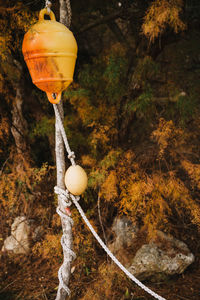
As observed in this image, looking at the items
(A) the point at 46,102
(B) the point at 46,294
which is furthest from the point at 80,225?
(A) the point at 46,102

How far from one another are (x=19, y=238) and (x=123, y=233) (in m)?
1.67

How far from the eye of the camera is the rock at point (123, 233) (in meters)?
3.20

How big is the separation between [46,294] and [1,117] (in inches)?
109

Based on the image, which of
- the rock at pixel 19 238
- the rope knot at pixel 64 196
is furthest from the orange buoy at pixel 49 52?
the rock at pixel 19 238

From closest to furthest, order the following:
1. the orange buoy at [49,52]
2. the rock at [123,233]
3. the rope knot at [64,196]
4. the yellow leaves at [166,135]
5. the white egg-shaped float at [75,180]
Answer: the orange buoy at [49,52] → the white egg-shaped float at [75,180] → the rope knot at [64,196] → the yellow leaves at [166,135] → the rock at [123,233]

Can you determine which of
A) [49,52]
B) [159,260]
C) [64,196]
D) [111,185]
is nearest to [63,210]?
[64,196]

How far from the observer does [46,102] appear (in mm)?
4082

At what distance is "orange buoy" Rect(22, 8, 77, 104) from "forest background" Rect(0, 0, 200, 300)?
1375mm

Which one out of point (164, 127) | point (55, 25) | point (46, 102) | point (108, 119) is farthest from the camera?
point (46, 102)

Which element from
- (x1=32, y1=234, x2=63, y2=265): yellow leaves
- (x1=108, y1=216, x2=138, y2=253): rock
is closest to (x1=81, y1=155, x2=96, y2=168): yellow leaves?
(x1=108, y1=216, x2=138, y2=253): rock

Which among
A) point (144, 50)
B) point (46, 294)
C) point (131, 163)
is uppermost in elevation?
point (144, 50)

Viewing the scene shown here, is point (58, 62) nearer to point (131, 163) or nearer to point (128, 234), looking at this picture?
point (131, 163)

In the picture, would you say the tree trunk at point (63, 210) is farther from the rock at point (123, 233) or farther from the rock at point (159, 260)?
the rock at point (123, 233)

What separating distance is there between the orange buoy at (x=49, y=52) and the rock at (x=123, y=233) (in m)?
2.46
